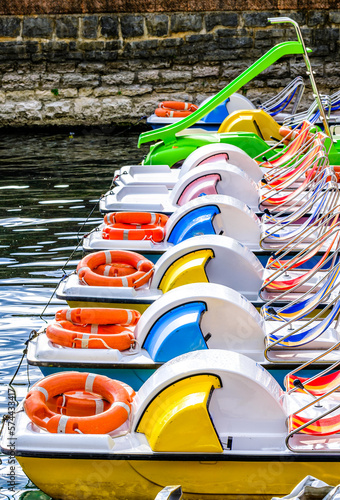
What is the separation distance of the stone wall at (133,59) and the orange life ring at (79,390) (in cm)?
994

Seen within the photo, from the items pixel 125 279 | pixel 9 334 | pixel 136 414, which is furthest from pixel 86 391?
pixel 9 334

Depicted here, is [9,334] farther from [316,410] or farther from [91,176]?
[91,176]

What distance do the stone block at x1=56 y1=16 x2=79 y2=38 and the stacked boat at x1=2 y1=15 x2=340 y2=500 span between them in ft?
24.7

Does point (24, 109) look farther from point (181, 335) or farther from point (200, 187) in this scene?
point (181, 335)

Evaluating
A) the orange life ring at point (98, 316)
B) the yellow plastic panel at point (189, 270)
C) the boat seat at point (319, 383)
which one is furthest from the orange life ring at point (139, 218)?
the boat seat at point (319, 383)

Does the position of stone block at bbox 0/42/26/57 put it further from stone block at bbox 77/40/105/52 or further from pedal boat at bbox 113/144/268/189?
pedal boat at bbox 113/144/268/189

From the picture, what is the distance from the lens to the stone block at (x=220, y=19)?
12.5 meters

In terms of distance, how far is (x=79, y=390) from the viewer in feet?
11.6

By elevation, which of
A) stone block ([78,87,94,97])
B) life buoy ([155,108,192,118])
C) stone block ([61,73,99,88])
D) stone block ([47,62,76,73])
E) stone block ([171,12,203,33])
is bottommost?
stone block ([78,87,94,97])

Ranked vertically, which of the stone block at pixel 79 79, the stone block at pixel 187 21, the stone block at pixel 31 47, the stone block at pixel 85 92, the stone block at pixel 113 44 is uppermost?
the stone block at pixel 187 21

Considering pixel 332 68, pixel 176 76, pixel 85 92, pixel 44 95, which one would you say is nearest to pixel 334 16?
pixel 332 68

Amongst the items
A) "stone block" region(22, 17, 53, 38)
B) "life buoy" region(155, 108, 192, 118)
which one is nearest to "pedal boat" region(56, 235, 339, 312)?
"life buoy" region(155, 108, 192, 118)

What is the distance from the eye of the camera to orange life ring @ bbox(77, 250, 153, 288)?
16.1 ft

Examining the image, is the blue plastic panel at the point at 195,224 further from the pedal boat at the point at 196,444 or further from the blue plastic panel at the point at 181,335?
the pedal boat at the point at 196,444
